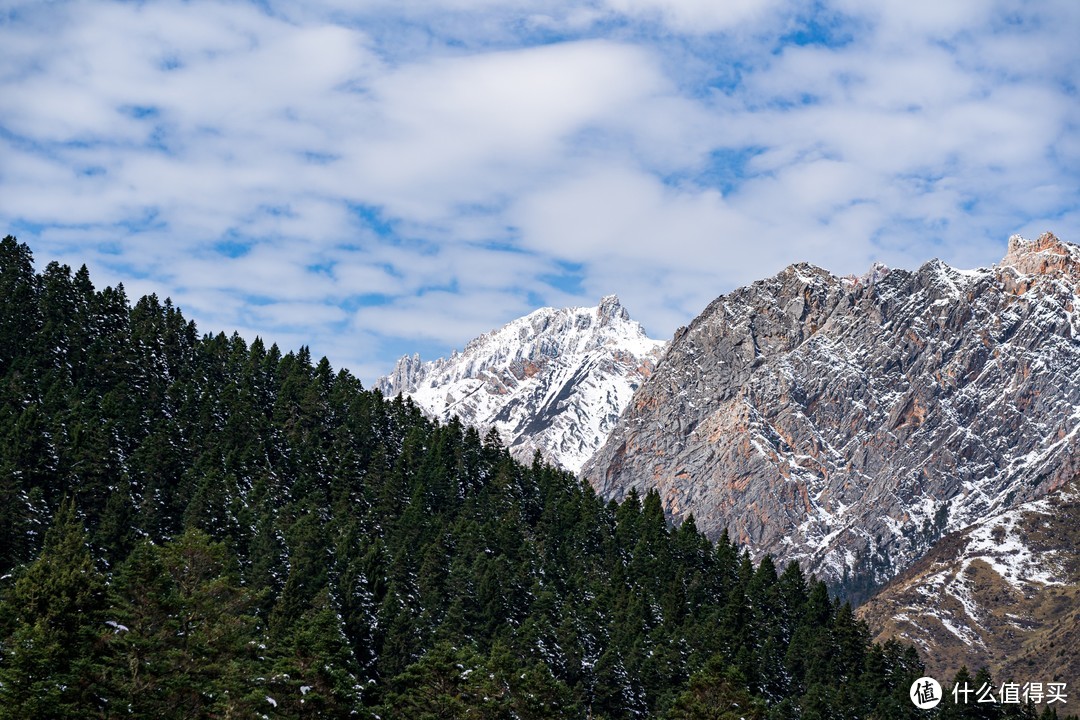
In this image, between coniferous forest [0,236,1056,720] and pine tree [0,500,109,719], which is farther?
coniferous forest [0,236,1056,720]

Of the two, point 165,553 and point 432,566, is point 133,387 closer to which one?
point 432,566

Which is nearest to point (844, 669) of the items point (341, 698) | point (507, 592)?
point (507, 592)

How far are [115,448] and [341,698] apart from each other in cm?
9266

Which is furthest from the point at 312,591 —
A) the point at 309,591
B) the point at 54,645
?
the point at 54,645

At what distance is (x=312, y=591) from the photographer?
13475cm

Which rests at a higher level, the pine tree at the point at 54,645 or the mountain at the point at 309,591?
the mountain at the point at 309,591

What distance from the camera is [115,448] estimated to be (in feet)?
511

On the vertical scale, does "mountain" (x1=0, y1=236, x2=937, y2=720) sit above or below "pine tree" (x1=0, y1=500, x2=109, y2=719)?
above

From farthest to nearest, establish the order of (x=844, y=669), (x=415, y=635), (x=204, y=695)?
(x=844, y=669) → (x=415, y=635) → (x=204, y=695)

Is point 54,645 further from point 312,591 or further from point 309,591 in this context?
point 312,591

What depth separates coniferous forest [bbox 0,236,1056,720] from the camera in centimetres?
7006

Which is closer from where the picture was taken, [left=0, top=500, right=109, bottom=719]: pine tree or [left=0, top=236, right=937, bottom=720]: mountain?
[left=0, top=500, right=109, bottom=719]: pine tree

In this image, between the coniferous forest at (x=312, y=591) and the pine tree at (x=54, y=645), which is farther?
the coniferous forest at (x=312, y=591)

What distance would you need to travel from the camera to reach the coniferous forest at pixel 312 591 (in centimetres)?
7006
